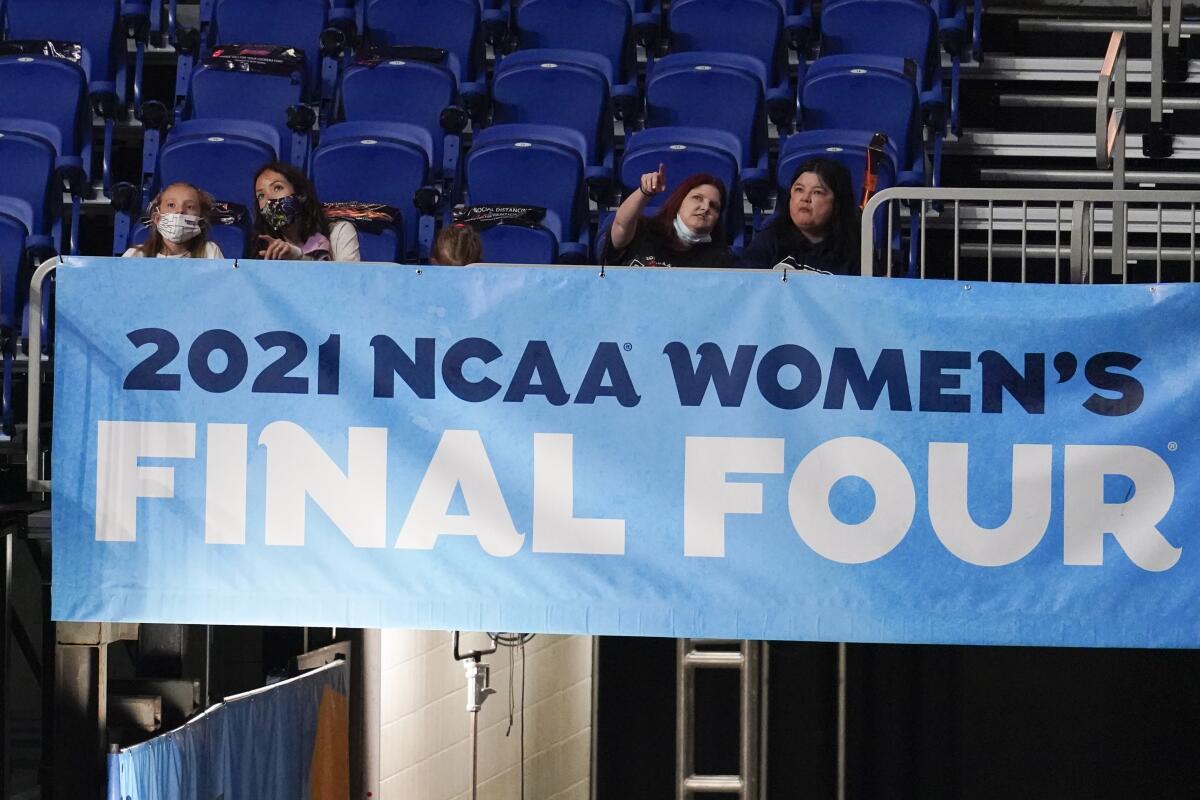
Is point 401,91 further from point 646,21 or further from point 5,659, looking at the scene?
point 5,659

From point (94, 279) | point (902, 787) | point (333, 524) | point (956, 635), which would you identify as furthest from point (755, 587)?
point (902, 787)

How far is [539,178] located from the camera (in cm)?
758

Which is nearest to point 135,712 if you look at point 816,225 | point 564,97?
point 816,225

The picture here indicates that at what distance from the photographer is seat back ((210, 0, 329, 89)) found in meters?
8.88

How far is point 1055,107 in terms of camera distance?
8961mm

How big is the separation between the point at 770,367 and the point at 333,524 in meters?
1.31

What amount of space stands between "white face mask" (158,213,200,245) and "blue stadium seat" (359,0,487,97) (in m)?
3.19

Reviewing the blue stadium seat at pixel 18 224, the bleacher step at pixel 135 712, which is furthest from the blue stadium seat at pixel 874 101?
the bleacher step at pixel 135 712

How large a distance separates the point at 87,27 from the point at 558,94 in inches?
93.8

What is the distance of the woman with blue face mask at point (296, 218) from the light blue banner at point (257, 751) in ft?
5.67

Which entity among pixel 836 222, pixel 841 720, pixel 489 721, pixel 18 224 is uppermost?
pixel 18 224

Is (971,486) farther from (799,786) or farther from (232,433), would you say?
(799,786)

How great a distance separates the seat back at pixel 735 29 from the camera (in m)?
8.70

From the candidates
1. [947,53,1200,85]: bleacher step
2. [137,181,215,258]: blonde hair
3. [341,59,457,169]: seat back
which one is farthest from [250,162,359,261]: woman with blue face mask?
[947,53,1200,85]: bleacher step
